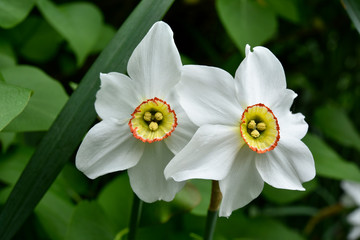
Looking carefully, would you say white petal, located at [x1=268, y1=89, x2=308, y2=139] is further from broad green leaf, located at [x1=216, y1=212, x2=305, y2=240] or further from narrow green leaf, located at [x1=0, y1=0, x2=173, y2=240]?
broad green leaf, located at [x1=216, y1=212, x2=305, y2=240]

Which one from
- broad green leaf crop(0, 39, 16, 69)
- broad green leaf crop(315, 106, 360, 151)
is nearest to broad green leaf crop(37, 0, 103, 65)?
broad green leaf crop(0, 39, 16, 69)

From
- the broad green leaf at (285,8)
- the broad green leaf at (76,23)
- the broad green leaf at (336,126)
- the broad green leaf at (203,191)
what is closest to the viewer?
the broad green leaf at (203,191)

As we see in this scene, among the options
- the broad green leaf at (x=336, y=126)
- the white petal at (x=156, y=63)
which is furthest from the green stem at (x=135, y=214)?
the broad green leaf at (x=336, y=126)

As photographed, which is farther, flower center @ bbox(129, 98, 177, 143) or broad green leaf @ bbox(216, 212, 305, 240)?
broad green leaf @ bbox(216, 212, 305, 240)

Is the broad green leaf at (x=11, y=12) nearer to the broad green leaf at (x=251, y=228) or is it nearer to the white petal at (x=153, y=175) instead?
the white petal at (x=153, y=175)

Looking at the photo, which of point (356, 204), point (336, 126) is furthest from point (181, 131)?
point (356, 204)

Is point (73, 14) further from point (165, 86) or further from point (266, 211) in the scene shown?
point (266, 211)

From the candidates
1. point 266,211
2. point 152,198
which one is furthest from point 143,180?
point 266,211
